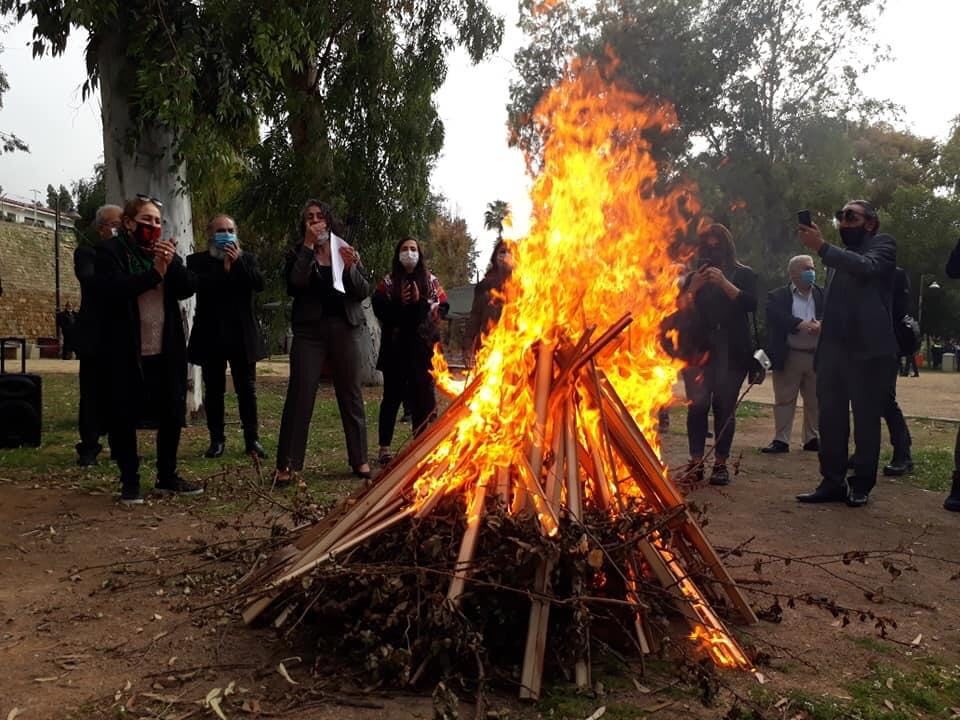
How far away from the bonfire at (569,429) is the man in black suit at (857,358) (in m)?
2.35

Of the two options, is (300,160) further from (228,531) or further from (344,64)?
(228,531)

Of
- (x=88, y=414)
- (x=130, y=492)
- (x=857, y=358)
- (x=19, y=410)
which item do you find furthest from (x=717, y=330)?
(x=19, y=410)

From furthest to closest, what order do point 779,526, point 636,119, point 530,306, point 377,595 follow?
1. point 779,526
2. point 636,119
3. point 530,306
4. point 377,595

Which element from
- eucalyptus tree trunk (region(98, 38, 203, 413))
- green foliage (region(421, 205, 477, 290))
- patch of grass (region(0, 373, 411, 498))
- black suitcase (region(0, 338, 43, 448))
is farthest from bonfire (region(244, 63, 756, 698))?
green foliage (region(421, 205, 477, 290))

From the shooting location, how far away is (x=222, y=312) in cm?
734

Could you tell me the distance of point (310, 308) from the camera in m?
6.40

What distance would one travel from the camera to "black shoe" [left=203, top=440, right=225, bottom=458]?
7.48 m

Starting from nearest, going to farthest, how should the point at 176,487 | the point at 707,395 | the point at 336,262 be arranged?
1. the point at 176,487
2. the point at 336,262
3. the point at 707,395

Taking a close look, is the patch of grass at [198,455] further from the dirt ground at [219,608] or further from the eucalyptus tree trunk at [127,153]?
the eucalyptus tree trunk at [127,153]

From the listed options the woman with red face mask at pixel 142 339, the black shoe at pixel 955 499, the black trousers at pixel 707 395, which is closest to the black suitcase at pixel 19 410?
the woman with red face mask at pixel 142 339

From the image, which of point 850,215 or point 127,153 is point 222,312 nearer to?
point 127,153

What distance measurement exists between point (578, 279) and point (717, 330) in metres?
3.32

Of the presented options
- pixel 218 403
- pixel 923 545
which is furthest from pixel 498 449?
pixel 218 403

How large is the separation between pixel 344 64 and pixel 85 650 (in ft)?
42.2
